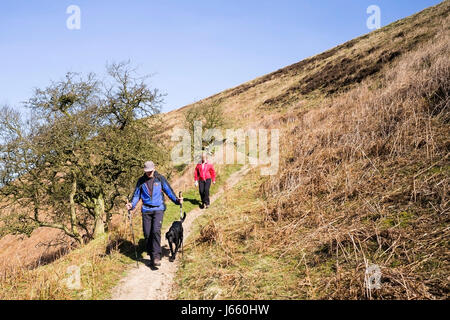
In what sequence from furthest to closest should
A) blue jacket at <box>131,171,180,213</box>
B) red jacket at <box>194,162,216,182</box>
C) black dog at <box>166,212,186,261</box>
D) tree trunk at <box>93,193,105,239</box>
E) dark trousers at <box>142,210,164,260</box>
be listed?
1. tree trunk at <box>93,193,105,239</box>
2. red jacket at <box>194,162,216,182</box>
3. black dog at <box>166,212,186,261</box>
4. blue jacket at <box>131,171,180,213</box>
5. dark trousers at <box>142,210,164,260</box>

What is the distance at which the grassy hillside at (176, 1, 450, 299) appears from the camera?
413cm

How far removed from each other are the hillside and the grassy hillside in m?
0.02

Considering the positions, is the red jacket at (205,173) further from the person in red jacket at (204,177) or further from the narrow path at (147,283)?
the narrow path at (147,283)

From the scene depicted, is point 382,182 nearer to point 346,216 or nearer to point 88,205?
point 346,216

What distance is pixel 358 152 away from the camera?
8305 millimetres

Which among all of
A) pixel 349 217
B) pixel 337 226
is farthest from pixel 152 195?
pixel 349 217

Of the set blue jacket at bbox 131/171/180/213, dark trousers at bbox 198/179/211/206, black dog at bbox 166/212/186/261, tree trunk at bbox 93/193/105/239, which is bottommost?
tree trunk at bbox 93/193/105/239

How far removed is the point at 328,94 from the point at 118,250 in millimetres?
24443

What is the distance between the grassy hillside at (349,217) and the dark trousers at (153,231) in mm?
821

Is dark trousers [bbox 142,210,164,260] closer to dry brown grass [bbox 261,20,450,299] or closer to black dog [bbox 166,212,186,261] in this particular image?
black dog [bbox 166,212,186,261]

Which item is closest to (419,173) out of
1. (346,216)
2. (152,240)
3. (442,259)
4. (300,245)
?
(346,216)

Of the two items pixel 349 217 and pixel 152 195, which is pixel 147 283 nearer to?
pixel 152 195

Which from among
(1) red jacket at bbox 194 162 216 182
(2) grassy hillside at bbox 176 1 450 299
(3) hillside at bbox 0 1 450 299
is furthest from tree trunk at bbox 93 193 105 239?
(2) grassy hillside at bbox 176 1 450 299

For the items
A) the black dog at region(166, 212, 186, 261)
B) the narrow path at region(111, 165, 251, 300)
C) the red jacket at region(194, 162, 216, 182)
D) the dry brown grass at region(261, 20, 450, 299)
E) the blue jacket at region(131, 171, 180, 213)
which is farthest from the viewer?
the red jacket at region(194, 162, 216, 182)
